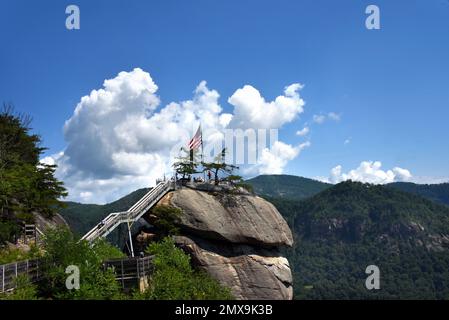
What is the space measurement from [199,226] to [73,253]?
13449mm

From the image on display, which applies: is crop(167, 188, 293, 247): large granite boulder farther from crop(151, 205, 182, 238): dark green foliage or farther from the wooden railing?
the wooden railing

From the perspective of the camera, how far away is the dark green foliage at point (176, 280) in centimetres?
2840

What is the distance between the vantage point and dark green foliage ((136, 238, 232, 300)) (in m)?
28.4

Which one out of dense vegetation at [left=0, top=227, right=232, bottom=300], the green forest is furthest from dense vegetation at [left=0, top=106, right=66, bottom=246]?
dense vegetation at [left=0, top=227, right=232, bottom=300]

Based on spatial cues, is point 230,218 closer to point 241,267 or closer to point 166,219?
point 241,267

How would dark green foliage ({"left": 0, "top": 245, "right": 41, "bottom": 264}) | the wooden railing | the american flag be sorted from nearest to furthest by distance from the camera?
1. dark green foliage ({"left": 0, "top": 245, "right": 41, "bottom": 264})
2. the wooden railing
3. the american flag

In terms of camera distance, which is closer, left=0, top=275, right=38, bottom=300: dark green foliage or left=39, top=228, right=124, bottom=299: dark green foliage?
left=0, top=275, right=38, bottom=300: dark green foliage

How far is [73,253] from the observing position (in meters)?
25.5

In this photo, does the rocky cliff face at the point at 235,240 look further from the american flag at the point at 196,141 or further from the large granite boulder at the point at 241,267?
the american flag at the point at 196,141

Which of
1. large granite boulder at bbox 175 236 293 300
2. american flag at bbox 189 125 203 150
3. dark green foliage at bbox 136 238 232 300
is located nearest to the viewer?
dark green foliage at bbox 136 238 232 300

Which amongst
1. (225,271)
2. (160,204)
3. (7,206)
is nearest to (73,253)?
(7,206)

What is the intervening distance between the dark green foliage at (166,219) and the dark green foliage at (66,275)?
10043 millimetres

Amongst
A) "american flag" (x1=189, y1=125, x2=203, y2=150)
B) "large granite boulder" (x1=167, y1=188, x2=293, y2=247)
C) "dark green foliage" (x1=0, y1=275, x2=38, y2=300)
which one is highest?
"american flag" (x1=189, y1=125, x2=203, y2=150)
